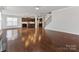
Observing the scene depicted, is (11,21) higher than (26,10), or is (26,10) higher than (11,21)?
(26,10)

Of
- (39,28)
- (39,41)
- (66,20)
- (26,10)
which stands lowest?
(39,41)

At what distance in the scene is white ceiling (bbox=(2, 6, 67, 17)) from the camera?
5.22 feet

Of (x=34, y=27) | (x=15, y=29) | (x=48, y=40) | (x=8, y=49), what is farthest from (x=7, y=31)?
(x=48, y=40)

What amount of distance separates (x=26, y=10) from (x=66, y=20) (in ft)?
1.79

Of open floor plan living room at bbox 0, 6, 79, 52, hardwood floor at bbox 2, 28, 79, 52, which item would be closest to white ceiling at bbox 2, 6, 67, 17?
open floor plan living room at bbox 0, 6, 79, 52

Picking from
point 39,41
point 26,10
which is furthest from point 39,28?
point 26,10

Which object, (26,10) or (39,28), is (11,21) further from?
(39,28)

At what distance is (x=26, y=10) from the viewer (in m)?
1.62

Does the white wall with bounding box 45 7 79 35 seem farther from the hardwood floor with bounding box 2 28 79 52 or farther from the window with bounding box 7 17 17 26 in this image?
the window with bounding box 7 17 17 26

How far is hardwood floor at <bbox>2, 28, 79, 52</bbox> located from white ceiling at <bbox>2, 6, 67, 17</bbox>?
22 centimetres

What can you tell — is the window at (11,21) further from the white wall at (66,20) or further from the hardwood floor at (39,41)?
the white wall at (66,20)

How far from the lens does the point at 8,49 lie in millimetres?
1590

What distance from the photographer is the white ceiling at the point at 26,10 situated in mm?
1591
